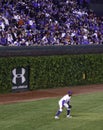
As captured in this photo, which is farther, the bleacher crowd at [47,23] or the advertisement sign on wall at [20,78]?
the bleacher crowd at [47,23]

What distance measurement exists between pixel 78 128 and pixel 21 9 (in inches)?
773

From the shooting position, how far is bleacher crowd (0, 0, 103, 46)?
31.6 meters

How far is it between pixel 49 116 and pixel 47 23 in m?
16.9

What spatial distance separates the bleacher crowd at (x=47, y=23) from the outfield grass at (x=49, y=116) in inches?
276

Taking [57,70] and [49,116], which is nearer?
[49,116]

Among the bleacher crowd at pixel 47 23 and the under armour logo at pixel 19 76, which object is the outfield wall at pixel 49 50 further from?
the under armour logo at pixel 19 76

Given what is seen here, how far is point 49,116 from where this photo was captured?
66.5 ft

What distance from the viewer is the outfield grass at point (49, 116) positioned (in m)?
17.8

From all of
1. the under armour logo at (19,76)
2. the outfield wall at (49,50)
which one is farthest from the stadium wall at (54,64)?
the under armour logo at (19,76)

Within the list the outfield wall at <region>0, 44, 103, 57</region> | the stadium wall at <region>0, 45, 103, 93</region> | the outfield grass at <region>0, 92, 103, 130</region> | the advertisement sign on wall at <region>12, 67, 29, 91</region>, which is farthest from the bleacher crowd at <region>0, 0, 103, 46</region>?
the outfield grass at <region>0, 92, 103, 130</region>

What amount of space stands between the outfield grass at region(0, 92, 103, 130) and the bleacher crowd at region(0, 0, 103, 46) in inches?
276

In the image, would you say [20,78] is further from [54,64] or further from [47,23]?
[47,23]

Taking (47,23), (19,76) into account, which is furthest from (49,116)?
(47,23)

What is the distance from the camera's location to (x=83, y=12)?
139 feet
